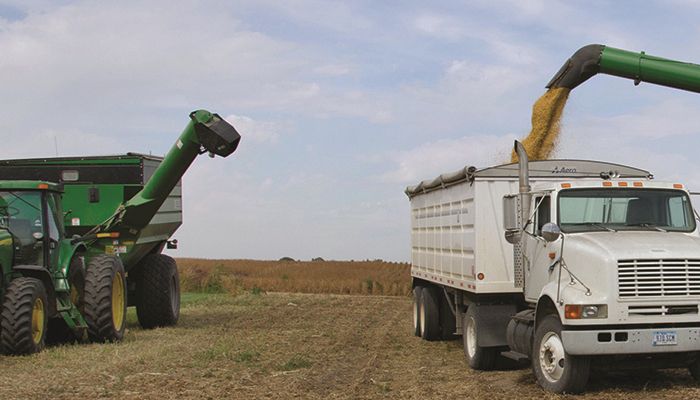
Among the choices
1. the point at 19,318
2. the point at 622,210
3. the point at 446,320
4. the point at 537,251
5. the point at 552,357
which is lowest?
the point at 552,357

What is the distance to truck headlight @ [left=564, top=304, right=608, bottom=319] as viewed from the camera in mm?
9992

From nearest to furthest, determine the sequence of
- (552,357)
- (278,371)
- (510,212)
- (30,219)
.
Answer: (552,357), (510,212), (278,371), (30,219)

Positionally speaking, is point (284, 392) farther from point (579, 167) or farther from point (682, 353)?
point (579, 167)

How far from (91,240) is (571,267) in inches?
382

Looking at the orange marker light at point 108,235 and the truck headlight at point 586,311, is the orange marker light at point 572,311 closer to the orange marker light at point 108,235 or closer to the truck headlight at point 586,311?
the truck headlight at point 586,311

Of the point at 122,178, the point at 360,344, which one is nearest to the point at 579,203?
the point at 360,344

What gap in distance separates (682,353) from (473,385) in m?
2.35

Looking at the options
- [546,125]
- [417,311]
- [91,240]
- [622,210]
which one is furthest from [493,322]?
[91,240]

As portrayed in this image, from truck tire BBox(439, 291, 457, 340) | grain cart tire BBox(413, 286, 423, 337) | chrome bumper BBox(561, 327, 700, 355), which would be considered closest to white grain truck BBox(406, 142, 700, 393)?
chrome bumper BBox(561, 327, 700, 355)

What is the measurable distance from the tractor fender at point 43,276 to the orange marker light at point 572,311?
770 cm

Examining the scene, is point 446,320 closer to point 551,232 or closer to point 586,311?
point 551,232

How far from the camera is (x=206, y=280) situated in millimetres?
31750

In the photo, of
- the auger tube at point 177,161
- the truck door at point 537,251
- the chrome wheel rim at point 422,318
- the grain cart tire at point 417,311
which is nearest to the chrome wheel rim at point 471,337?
the truck door at point 537,251

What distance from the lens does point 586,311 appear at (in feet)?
32.9
